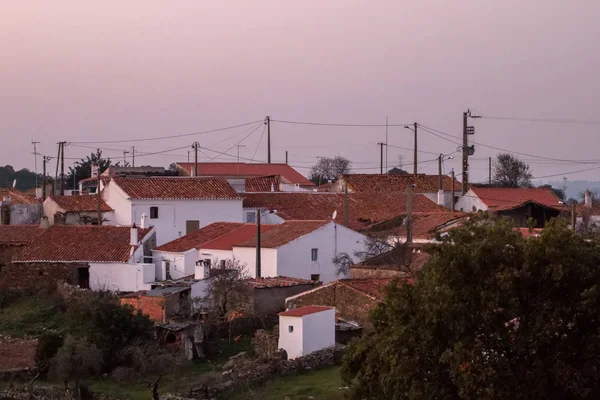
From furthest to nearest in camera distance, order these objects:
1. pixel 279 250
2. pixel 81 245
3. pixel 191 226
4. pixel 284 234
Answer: pixel 191 226
pixel 284 234
pixel 81 245
pixel 279 250

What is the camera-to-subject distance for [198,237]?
38.7 meters

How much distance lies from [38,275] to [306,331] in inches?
550

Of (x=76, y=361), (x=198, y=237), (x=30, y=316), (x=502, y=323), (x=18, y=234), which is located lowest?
(x=76, y=361)

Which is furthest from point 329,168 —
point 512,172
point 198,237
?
point 198,237

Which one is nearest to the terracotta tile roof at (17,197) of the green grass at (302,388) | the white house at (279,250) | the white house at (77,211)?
the white house at (77,211)

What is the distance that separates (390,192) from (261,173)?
45.7ft

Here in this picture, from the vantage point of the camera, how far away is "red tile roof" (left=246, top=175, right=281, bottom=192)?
53031 mm

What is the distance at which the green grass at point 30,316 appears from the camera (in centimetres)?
2720

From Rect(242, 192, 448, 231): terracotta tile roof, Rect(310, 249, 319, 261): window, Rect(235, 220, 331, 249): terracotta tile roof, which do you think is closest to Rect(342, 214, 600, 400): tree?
Rect(235, 220, 331, 249): terracotta tile roof

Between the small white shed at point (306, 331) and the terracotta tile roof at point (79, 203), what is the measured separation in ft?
73.6

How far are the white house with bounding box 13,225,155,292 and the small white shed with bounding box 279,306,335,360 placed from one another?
10.7m

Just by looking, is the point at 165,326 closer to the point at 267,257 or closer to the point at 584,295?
the point at 267,257

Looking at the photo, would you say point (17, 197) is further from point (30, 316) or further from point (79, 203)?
point (30, 316)

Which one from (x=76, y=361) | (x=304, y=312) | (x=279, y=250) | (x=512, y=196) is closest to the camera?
(x=76, y=361)
